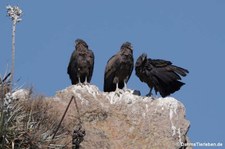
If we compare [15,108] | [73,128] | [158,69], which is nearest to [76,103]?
[73,128]

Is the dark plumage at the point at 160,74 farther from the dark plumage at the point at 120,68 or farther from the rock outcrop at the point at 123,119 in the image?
the rock outcrop at the point at 123,119

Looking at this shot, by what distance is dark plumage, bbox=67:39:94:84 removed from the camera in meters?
23.7

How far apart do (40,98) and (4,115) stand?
2222mm

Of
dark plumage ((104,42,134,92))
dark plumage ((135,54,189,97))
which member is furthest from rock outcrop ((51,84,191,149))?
dark plumage ((104,42,134,92))

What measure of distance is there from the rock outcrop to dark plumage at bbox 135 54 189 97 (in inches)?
47.5

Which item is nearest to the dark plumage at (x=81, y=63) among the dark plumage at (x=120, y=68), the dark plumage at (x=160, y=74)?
the dark plumage at (x=120, y=68)

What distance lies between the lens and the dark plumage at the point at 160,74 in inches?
896

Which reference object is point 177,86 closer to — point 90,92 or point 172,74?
point 172,74

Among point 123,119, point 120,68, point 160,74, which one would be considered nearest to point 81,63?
point 120,68

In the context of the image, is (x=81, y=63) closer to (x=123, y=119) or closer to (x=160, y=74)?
(x=160, y=74)

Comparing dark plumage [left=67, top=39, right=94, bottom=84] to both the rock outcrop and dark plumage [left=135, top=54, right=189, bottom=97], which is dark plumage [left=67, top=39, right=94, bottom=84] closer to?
dark plumage [left=135, top=54, right=189, bottom=97]

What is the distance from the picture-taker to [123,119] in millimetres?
21094

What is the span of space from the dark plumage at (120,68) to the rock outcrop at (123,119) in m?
1.67

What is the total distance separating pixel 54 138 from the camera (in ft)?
63.2
